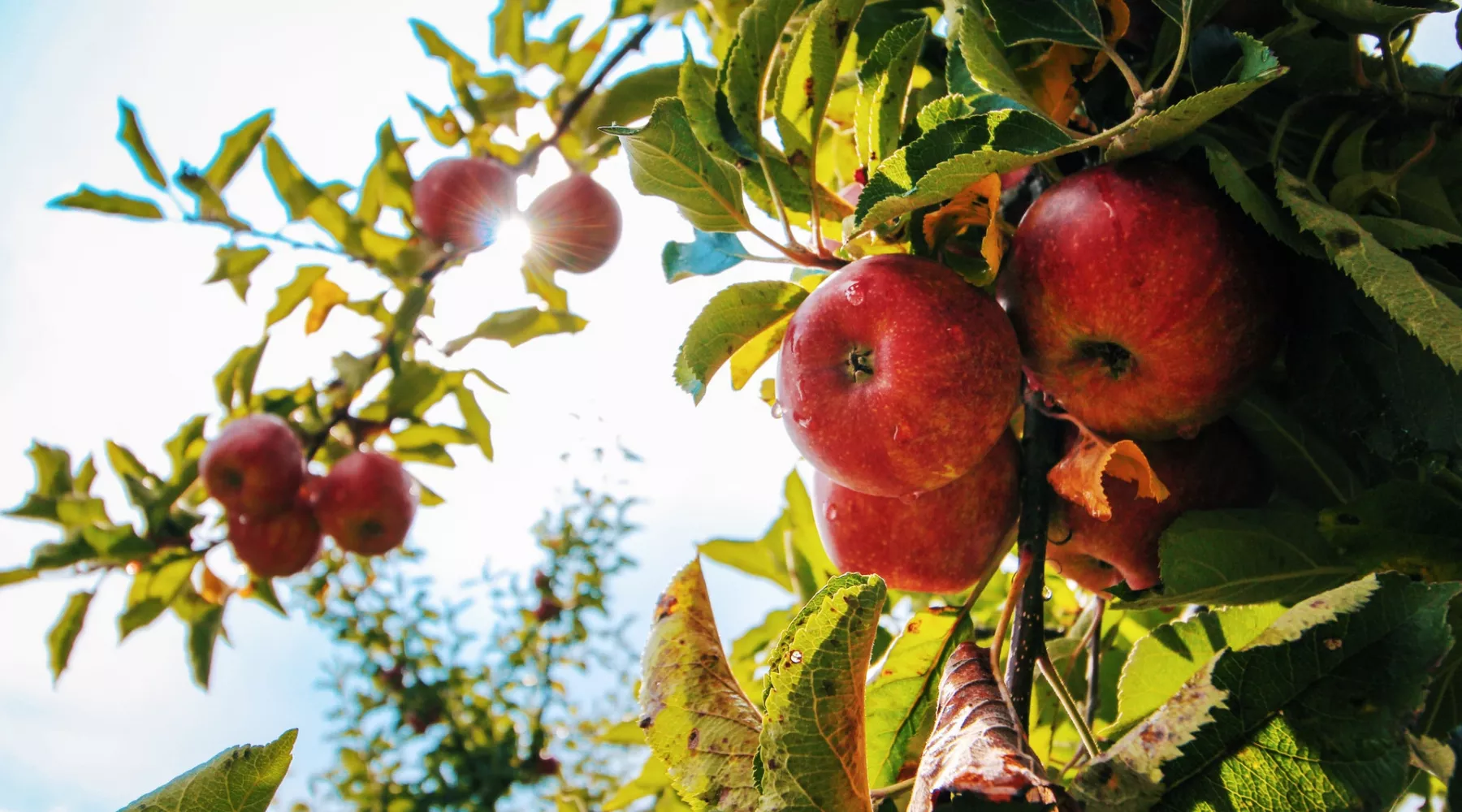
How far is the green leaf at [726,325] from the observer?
657 millimetres

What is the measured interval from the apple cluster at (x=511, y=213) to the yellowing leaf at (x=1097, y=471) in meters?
1.39

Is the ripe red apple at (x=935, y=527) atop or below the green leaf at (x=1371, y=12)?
below

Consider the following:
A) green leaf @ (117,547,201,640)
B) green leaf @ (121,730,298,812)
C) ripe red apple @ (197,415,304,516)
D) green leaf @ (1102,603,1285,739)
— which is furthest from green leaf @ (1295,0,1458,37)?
green leaf @ (117,547,201,640)

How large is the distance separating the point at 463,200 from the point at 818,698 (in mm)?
1496

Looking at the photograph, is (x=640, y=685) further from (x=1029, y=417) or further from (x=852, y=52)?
(x=852, y=52)

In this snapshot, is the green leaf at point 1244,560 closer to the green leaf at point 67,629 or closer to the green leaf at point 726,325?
the green leaf at point 726,325

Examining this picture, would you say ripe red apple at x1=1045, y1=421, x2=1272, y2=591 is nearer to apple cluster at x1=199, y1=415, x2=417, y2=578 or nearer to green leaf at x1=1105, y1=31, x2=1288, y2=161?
green leaf at x1=1105, y1=31, x2=1288, y2=161

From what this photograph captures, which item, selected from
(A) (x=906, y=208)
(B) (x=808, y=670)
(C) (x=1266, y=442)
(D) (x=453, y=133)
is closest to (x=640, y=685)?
(B) (x=808, y=670)

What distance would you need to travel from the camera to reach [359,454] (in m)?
1.84

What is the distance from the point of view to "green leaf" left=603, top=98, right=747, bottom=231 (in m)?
0.63

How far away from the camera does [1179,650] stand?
690 millimetres

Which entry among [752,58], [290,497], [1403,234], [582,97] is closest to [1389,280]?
[1403,234]

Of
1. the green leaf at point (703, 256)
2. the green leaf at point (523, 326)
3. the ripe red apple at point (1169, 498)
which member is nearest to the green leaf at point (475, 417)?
the green leaf at point (523, 326)

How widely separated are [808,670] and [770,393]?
0.52 m
